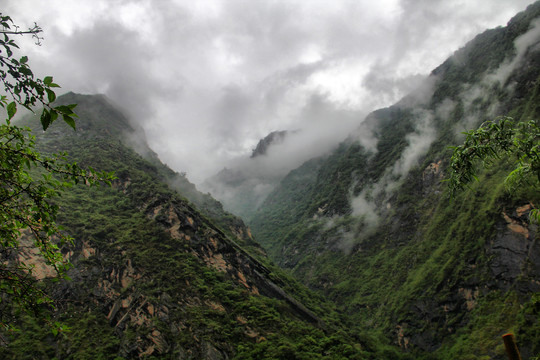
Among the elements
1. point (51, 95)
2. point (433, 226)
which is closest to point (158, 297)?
point (51, 95)

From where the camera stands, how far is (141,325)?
23938 millimetres

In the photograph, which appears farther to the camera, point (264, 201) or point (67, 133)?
point (264, 201)

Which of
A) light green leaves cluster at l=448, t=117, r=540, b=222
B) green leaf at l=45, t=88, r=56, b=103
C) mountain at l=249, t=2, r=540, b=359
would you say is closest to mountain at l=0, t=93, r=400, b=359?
mountain at l=249, t=2, r=540, b=359

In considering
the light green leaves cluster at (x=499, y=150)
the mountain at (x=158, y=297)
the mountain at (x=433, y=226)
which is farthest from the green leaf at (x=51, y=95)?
the mountain at (x=158, y=297)

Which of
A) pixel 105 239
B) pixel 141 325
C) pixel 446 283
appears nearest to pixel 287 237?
pixel 446 283

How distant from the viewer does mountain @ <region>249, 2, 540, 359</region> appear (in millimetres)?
39500

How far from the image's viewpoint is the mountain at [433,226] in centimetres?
3950

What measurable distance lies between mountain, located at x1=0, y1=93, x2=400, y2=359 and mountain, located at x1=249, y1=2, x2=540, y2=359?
12.1 m

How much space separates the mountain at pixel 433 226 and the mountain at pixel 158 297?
12119 mm

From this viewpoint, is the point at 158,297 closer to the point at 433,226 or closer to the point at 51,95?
the point at 51,95

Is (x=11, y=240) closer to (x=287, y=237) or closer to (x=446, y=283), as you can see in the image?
(x=446, y=283)

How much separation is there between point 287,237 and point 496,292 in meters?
69.0

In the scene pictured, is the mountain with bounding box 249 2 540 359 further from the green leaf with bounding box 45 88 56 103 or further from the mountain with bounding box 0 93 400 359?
the mountain with bounding box 0 93 400 359

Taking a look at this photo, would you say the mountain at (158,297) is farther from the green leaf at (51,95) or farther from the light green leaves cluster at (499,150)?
the light green leaves cluster at (499,150)
